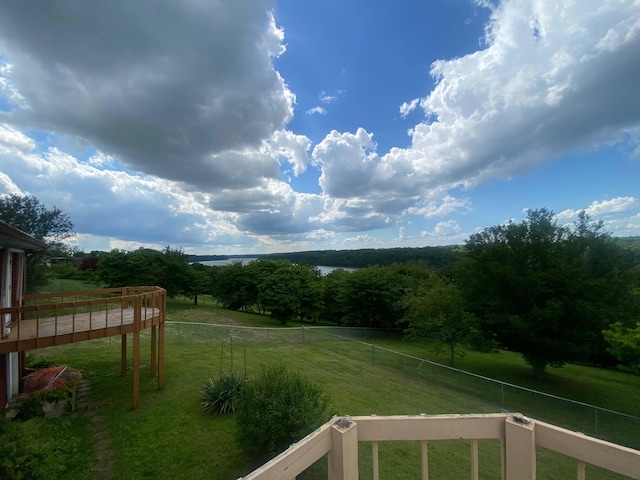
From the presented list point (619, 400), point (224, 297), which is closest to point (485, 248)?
point (619, 400)

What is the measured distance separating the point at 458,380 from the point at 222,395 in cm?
932

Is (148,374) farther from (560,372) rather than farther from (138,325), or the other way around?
(560,372)

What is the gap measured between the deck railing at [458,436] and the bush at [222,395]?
22.0 feet

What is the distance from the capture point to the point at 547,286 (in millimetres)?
14422

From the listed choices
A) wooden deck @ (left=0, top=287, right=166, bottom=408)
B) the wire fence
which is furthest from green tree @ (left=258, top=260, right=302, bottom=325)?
wooden deck @ (left=0, top=287, right=166, bottom=408)

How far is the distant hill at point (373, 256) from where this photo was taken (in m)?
59.9

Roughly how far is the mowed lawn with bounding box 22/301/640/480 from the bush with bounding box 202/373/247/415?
0.80 ft

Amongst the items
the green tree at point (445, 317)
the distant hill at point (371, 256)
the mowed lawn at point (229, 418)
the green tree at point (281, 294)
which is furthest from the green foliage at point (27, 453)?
the distant hill at point (371, 256)

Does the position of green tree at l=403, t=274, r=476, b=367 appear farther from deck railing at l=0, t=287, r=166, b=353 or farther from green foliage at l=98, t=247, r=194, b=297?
green foliage at l=98, t=247, r=194, b=297

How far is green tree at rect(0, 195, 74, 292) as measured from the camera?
22422 millimetres

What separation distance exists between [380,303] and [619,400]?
17767mm

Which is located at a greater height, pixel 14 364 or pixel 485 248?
pixel 485 248

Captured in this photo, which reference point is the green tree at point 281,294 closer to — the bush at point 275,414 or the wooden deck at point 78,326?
the wooden deck at point 78,326

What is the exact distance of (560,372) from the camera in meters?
19.6
